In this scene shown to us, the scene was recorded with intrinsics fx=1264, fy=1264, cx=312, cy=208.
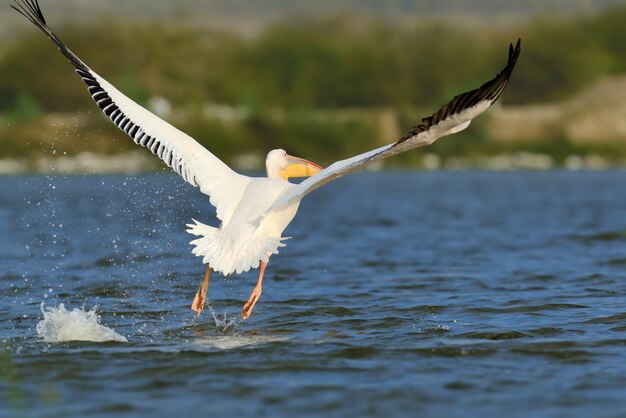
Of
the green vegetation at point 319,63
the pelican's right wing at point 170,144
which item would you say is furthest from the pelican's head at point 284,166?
the green vegetation at point 319,63

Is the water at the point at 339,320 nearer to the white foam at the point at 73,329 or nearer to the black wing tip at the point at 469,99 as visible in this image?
the white foam at the point at 73,329

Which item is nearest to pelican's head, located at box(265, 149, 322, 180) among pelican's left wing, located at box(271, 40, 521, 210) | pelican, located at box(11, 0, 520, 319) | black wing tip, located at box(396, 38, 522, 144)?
pelican, located at box(11, 0, 520, 319)

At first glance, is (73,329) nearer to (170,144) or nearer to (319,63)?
(170,144)

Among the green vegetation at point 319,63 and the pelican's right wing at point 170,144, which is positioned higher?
the green vegetation at point 319,63

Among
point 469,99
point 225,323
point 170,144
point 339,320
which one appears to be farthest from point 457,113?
point 170,144

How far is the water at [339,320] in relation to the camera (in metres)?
6.38

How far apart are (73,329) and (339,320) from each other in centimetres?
199

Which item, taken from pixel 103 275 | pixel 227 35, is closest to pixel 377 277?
pixel 103 275

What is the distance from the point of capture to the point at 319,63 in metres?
44.2

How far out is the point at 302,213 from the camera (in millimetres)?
21422

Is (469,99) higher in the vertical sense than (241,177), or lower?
higher

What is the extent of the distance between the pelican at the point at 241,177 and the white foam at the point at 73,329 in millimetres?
804

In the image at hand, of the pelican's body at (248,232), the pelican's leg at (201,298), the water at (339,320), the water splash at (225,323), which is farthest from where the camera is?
the pelican's leg at (201,298)

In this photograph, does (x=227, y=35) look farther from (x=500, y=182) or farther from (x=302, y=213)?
(x=302, y=213)
